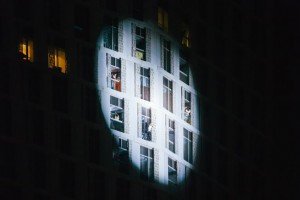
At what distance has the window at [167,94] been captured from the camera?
119 feet

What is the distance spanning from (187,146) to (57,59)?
12118 mm

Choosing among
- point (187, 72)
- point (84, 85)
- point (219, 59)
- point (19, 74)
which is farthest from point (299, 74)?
point (19, 74)

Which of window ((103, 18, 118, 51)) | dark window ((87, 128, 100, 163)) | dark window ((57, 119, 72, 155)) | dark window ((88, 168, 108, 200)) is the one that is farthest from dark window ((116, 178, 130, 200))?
window ((103, 18, 118, 51))

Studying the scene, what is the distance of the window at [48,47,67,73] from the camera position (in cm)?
3136

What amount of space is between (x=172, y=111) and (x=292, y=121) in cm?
1139

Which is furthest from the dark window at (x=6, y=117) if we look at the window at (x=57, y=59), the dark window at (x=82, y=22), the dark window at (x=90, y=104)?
the dark window at (x=82, y=22)

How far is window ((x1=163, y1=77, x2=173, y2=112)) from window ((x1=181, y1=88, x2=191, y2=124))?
104cm

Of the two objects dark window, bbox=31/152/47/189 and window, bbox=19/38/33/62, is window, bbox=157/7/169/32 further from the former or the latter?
dark window, bbox=31/152/47/189

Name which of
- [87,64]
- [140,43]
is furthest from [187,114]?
[87,64]

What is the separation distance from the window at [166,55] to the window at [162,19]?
3.30ft

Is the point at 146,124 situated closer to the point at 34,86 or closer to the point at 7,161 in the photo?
the point at 34,86

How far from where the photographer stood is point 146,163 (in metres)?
35.4

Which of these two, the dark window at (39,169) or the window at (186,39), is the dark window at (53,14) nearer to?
the dark window at (39,169)

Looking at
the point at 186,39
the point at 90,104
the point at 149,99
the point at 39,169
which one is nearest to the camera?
the point at 39,169
